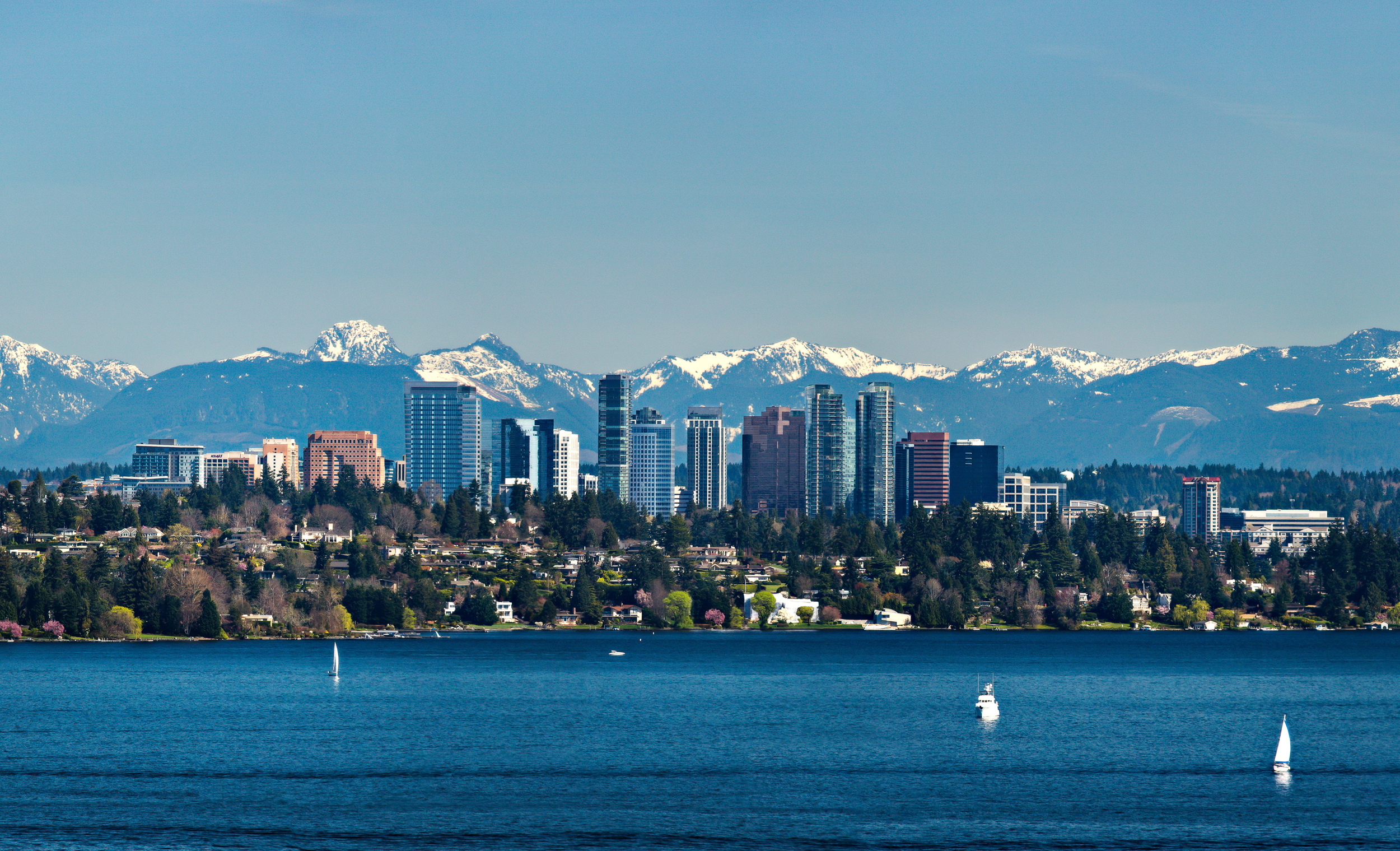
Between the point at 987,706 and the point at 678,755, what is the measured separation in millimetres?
28252

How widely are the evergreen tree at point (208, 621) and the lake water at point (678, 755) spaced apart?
1627 cm

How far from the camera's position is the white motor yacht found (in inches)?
4498

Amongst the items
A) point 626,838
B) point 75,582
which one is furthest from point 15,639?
point 626,838

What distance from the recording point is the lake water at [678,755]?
7394 cm

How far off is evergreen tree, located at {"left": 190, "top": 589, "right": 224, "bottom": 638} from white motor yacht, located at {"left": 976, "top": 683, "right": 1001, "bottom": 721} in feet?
301

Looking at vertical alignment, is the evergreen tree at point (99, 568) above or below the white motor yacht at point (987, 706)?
above

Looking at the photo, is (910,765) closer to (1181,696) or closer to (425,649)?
(1181,696)

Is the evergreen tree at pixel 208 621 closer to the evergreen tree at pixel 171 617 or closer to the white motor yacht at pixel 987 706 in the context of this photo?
the evergreen tree at pixel 171 617

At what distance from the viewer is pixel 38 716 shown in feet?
358

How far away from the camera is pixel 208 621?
584ft

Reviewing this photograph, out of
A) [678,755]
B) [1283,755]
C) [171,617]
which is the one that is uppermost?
[1283,755]

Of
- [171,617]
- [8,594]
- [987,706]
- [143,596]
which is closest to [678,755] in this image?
[987,706]

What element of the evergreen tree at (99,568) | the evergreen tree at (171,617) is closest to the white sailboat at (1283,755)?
the evergreen tree at (171,617)

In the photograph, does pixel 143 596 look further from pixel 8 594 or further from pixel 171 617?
pixel 8 594
